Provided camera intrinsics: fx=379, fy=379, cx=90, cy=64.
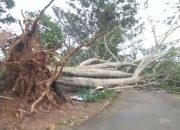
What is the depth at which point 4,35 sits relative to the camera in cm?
1045

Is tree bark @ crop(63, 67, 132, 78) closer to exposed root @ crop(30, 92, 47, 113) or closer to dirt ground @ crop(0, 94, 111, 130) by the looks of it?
dirt ground @ crop(0, 94, 111, 130)

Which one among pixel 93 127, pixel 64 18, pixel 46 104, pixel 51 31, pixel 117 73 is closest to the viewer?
pixel 93 127

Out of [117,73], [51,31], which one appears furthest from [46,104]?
[51,31]

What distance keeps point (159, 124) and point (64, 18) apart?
1987cm

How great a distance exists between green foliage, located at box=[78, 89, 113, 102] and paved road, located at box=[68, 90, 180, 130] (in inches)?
16.6

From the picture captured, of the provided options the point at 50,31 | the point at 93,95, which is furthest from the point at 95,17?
the point at 93,95

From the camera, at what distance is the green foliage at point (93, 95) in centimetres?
1116

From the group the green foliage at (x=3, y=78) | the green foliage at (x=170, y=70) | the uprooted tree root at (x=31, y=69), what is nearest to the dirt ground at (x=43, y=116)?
the uprooted tree root at (x=31, y=69)

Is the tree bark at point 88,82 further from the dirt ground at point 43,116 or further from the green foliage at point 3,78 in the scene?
the green foliage at point 3,78

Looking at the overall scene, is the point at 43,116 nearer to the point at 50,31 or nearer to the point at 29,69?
the point at 29,69

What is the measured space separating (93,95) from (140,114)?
1962 mm

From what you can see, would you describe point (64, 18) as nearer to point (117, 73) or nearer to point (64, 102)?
point (117, 73)

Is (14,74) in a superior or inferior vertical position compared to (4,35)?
inferior

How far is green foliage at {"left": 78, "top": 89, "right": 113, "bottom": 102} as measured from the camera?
1116 centimetres
